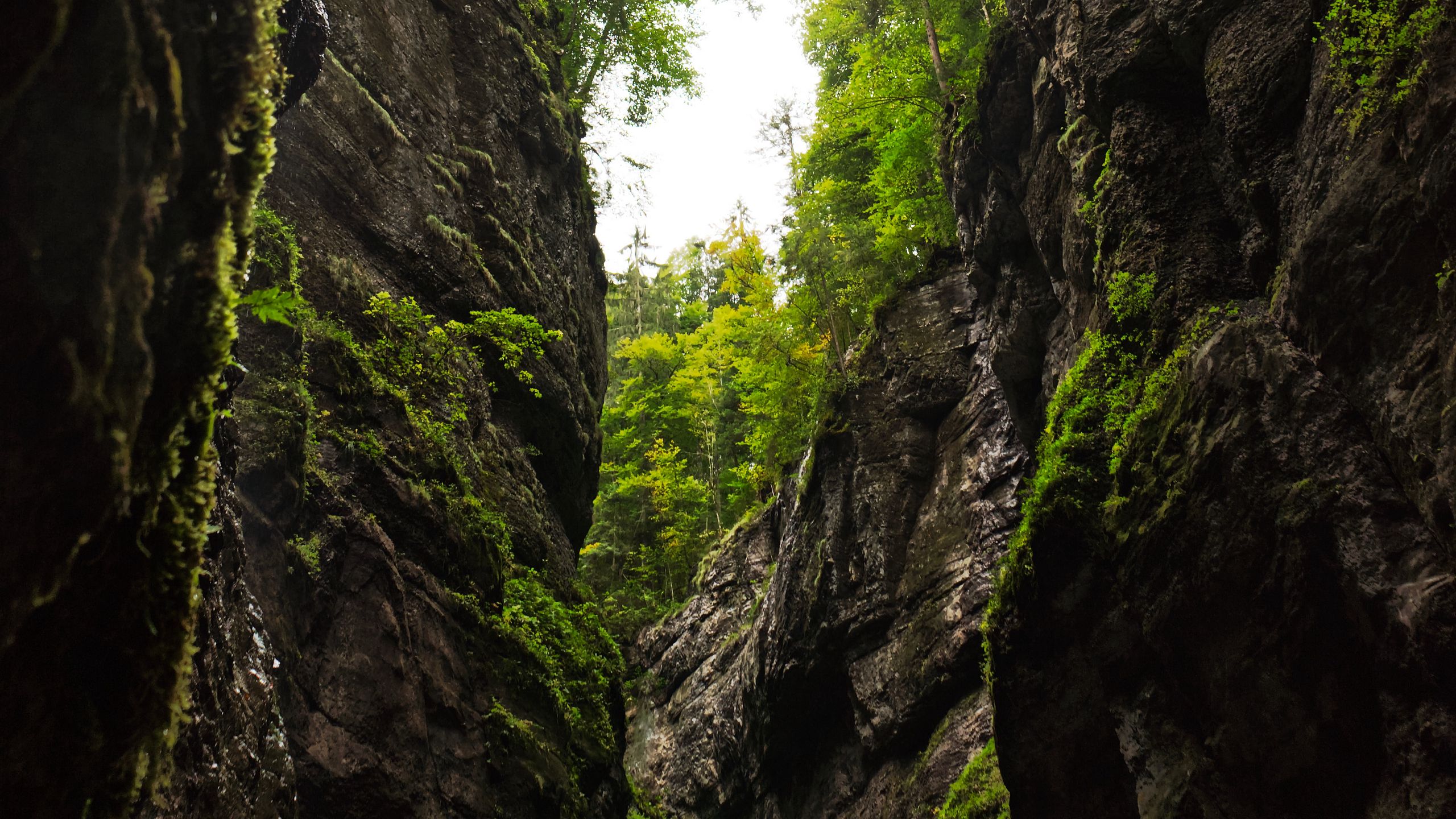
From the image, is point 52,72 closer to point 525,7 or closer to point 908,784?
point 908,784

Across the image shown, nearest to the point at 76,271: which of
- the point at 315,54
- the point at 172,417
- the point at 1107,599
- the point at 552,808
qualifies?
the point at 172,417

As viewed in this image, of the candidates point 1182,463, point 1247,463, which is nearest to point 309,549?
point 1182,463

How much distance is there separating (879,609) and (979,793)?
397 cm

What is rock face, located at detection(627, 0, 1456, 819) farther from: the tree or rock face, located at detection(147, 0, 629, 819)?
the tree

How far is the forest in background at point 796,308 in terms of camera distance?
16.4 meters

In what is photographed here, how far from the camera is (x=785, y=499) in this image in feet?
66.3

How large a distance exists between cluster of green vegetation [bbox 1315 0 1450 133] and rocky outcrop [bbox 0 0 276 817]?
598 cm

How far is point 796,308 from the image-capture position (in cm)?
2022

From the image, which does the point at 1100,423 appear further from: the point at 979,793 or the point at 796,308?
the point at 796,308

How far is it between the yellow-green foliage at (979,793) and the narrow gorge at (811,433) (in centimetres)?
6

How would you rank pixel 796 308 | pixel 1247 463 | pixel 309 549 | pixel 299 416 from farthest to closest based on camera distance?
pixel 796 308
pixel 299 416
pixel 309 549
pixel 1247 463

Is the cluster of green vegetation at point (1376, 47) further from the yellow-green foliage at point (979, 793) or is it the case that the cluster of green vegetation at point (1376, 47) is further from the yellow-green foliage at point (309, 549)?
the yellow-green foliage at point (309, 549)

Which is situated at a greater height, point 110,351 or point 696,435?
point 696,435

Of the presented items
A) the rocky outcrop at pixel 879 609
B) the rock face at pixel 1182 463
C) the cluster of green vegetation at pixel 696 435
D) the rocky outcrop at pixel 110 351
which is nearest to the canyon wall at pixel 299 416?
the rocky outcrop at pixel 110 351
